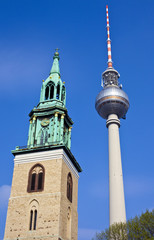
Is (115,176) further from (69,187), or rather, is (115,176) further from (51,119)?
(51,119)

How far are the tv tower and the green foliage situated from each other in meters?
19.7

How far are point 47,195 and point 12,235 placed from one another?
21.4 ft

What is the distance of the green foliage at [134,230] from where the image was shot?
116ft

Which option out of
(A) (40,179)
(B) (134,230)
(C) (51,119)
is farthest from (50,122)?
(B) (134,230)

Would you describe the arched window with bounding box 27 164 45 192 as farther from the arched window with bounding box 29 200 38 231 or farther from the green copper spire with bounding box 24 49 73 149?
the green copper spire with bounding box 24 49 73 149

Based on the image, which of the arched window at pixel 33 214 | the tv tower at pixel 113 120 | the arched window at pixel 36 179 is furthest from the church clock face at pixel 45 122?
the tv tower at pixel 113 120

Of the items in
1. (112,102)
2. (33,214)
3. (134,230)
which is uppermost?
(112,102)

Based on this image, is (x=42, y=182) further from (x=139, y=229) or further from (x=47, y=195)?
(x=139, y=229)

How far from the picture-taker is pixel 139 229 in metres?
35.7

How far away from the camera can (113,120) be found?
70250mm

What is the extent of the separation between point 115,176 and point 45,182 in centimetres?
1704

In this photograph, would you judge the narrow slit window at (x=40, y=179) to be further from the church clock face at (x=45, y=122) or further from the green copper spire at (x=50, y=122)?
the church clock face at (x=45, y=122)

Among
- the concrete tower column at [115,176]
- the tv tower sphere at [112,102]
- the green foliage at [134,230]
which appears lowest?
the green foliage at [134,230]

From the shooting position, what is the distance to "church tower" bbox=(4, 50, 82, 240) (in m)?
46.2
